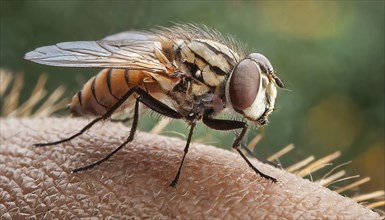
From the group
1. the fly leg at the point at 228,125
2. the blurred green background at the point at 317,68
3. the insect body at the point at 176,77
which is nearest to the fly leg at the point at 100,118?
the insect body at the point at 176,77

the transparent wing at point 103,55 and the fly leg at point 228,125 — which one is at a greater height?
the transparent wing at point 103,55

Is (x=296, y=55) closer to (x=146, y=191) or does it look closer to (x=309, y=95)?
(x=309, y=95)

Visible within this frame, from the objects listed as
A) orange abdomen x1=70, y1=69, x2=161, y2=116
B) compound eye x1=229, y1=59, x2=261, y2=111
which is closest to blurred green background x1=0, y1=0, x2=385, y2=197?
orange abdomen x1=70, y1=69, x2=161, y2=116

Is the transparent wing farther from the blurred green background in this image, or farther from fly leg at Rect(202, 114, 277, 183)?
the blurred green background

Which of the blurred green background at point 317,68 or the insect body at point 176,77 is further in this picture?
the blurred green background at point 317,68

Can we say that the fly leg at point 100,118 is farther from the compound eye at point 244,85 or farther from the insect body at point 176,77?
the compound eye at point 244,85

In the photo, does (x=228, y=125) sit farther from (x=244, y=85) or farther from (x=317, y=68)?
(x=317, y=68)

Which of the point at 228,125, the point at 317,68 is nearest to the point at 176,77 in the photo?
the point at 228,125
